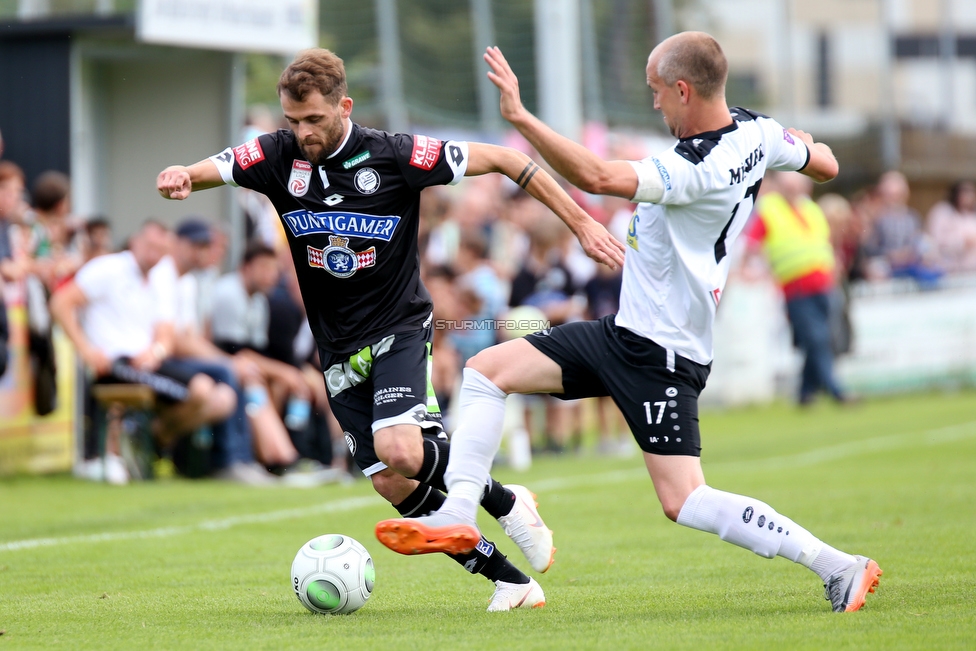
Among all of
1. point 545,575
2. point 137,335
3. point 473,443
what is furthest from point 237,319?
point 473,443

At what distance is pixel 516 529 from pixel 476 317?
6768 mm

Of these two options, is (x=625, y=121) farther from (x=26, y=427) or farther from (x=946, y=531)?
(x=946, y=531)

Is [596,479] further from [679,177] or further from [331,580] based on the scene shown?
[679,177]

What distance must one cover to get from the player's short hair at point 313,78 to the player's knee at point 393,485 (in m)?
1.57

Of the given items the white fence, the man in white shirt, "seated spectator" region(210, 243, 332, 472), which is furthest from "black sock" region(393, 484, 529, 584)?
the white fence

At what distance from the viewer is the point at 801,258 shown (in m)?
15.7

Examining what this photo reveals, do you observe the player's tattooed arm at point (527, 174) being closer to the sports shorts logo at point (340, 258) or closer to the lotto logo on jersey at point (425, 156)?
the lotto logo on jersey at point (425, 156)

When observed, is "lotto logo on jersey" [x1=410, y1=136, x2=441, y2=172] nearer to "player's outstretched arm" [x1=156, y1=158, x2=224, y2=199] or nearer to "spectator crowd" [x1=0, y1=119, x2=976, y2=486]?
"player's outstretched arm" [x1=156, y1=158, x2=224, y2=199]

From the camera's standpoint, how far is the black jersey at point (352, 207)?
18.1 feet

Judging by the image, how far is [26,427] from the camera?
10.8 metres

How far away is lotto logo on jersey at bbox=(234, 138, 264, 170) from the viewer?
5539 millimetres

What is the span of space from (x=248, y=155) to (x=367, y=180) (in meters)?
0.51

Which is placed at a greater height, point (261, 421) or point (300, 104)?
point (300, 104)

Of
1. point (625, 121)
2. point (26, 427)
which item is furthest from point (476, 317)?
point (625, 121)
